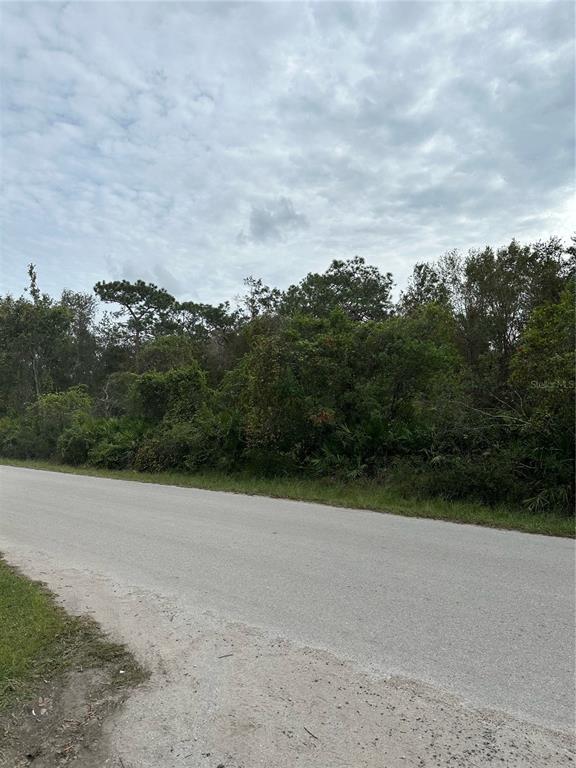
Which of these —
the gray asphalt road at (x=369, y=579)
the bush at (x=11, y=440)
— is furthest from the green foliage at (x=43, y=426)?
the gray asphalt road at (x=369, y=579)

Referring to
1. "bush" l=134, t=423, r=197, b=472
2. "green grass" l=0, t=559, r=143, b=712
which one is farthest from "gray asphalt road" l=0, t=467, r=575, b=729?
"bush" l=134, t=423, r=197, b=472

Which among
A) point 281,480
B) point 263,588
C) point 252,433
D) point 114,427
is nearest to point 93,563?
point 263,588

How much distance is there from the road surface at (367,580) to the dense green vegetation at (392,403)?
248cm

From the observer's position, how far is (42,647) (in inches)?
166

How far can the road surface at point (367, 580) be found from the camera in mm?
3777

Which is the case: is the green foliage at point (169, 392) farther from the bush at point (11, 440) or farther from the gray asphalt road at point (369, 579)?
the gray asphalt road at point (369, 579)

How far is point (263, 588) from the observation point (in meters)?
5.48

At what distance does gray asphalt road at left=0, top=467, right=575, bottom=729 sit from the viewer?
12.5 ft

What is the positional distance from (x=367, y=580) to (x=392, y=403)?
850 cm

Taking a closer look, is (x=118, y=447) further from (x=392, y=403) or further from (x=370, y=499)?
(x=370, y=499)

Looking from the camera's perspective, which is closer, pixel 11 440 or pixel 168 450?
pixel 168 450

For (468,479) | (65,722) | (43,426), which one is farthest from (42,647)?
(43,426)

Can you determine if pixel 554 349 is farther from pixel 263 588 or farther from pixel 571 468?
pixel 263 588

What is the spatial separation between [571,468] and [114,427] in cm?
1735
